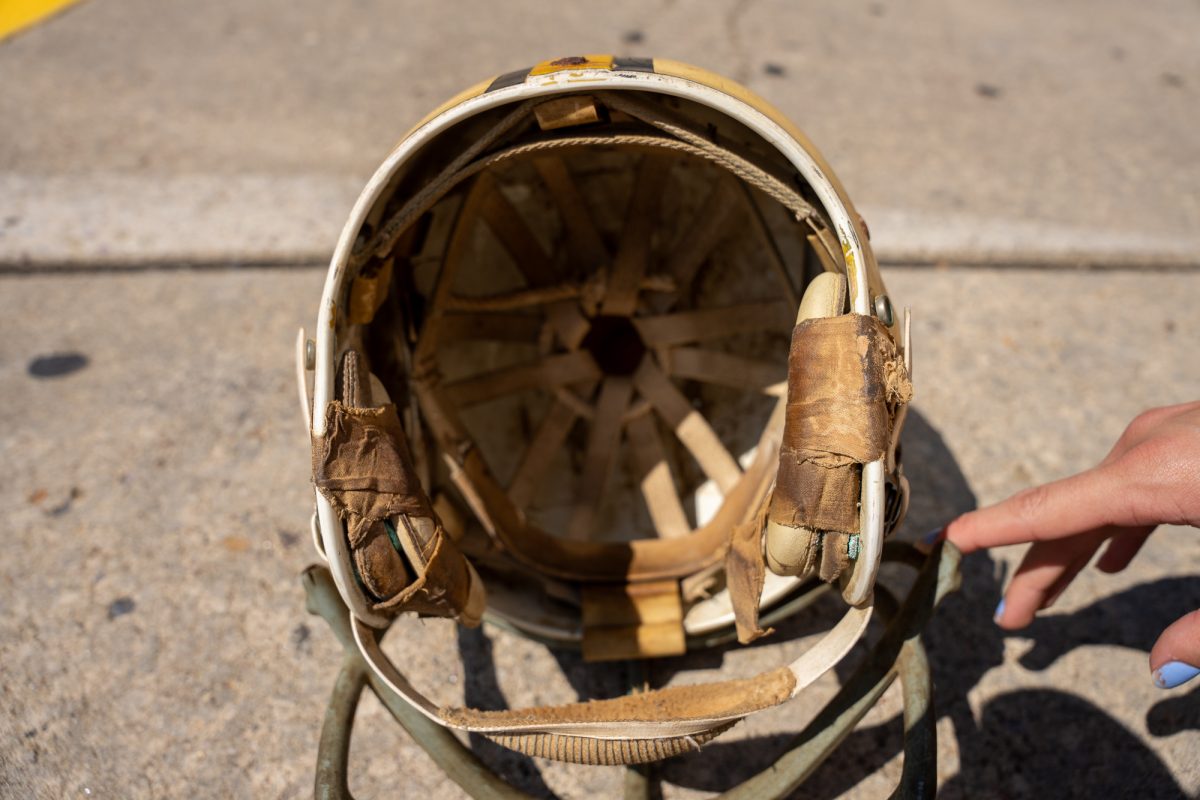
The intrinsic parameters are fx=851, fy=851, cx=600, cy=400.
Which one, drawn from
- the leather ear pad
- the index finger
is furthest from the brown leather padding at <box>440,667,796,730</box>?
the index finger

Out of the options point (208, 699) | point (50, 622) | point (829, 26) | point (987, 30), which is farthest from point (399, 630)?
point (987, 30)

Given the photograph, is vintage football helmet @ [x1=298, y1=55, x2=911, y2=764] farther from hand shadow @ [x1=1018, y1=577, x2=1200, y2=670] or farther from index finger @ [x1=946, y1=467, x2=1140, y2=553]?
hand shadow @ [x1=1018, y1=577, x2=1200, y2=670]

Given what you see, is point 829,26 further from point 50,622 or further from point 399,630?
point 50,622

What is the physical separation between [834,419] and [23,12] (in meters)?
3.83

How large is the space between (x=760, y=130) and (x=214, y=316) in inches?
66.5

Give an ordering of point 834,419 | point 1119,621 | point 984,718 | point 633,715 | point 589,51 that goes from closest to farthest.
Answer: point 834,419 → point 633,715 → point 984,718 → point 1119,621 → point 589,51

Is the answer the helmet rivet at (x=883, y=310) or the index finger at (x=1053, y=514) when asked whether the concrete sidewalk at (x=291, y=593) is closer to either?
the index finger at (x=1053, y=514)

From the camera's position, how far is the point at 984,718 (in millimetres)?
1569

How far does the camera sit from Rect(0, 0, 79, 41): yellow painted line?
327 centimetres

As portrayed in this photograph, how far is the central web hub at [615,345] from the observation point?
77.4 inches

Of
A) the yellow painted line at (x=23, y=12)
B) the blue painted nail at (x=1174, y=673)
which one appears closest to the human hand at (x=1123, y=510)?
the blue painted nail at (x=1174, y=673)

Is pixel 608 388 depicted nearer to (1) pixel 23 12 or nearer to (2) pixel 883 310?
(2) pixel 883 310

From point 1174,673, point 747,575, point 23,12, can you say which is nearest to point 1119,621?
point 1174,673

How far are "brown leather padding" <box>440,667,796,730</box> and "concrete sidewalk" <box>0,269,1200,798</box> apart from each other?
35 cm
